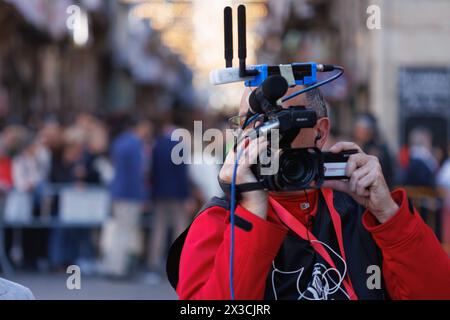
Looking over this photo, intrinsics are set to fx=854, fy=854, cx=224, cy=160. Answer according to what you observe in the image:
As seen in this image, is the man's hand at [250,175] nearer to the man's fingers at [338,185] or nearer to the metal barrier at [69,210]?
the man's fingers at [338,185]

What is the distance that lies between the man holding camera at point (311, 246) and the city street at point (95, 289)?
6.26m

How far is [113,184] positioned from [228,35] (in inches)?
344

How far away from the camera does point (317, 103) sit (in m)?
2.68

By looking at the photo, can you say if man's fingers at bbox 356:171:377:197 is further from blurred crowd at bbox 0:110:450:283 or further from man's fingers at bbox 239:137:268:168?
blurred crowd at bbox 0:110:450:283

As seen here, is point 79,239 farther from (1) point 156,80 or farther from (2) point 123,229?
(1) point 156,80

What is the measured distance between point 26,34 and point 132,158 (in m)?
9.79

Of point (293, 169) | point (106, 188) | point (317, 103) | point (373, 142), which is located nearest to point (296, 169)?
point (293, 169)

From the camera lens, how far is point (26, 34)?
774 inches

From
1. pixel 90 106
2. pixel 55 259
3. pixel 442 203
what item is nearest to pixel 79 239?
pixel 55 259

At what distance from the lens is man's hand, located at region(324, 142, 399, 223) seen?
8.21 ft

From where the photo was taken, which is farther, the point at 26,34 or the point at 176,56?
the point at 176,56

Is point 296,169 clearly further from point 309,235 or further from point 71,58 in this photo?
point 71,58

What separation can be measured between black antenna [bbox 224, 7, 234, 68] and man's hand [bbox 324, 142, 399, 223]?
0.47m
